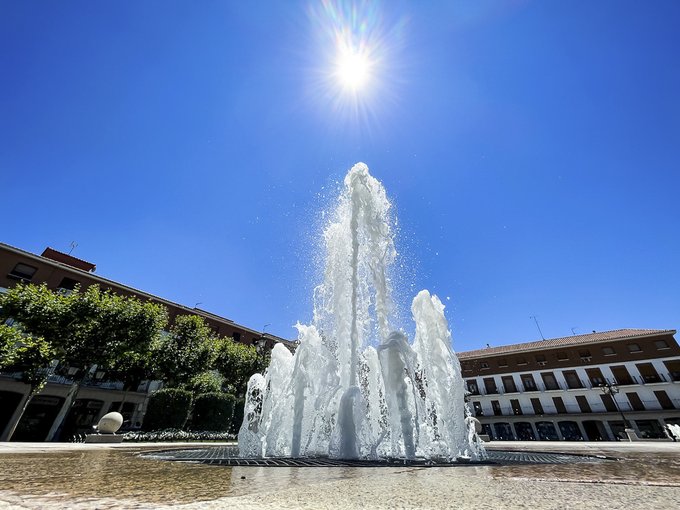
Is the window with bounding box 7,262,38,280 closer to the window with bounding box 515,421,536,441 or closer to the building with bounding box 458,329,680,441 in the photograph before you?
the building with bounding box 458,329,680,441

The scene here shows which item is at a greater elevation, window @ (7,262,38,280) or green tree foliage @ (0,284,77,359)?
window @ (7,262,38,280)

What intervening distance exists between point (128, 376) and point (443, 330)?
916 inches

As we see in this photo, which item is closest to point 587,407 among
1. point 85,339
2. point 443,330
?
point 443,330

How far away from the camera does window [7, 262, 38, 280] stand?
24.4 metres

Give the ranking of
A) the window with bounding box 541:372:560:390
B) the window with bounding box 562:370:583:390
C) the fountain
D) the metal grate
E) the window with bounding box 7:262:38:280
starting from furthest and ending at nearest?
1. the window with bounding box 541:372:560:390
2. the window with bounding box 562:370:583:390
3. the window with bounding box 7:262:38:280
4. the fountain
5. the metal grate

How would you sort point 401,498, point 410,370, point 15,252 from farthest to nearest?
1. point 15,252
2. point 410,370
3. point 401,498

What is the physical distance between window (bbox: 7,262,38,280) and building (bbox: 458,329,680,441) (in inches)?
1865

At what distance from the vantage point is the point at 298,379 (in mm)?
8250

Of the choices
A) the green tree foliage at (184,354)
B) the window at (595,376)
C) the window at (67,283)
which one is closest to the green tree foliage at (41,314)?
the green tree foliage at (184,354)

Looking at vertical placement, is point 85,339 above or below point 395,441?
above

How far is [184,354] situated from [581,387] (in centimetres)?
3992

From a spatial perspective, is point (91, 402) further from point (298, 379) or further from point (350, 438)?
point (350, 438)

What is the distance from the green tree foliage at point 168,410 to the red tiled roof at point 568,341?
37.1 m

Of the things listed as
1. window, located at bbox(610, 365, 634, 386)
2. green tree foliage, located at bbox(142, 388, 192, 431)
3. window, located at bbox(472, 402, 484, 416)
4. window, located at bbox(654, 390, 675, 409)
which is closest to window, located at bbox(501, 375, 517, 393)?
window, located at bbox(472, 402, 484, 416)
